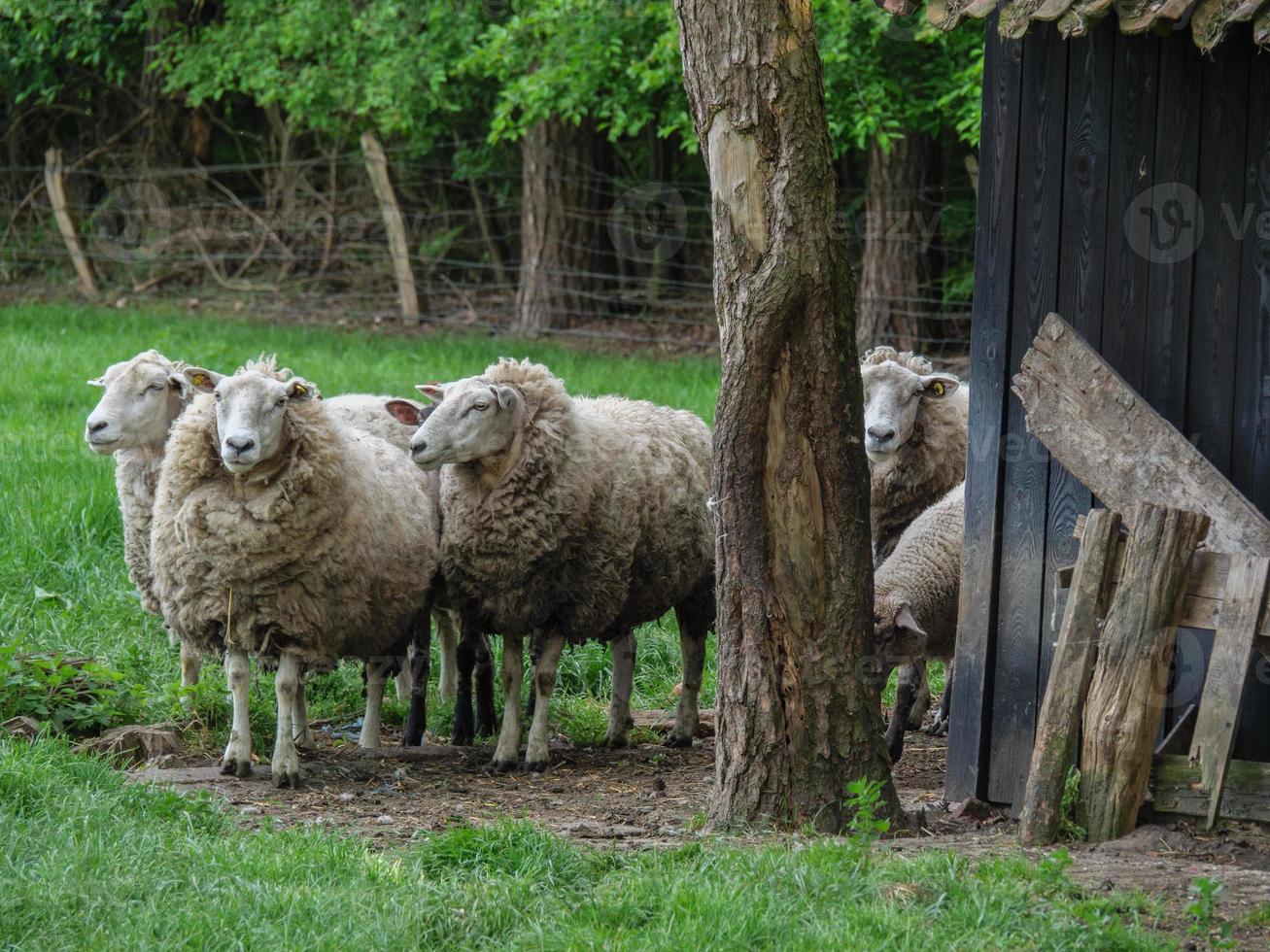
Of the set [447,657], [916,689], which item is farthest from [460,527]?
[916,689]

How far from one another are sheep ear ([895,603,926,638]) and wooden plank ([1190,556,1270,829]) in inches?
61.0

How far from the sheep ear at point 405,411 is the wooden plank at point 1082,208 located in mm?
3306

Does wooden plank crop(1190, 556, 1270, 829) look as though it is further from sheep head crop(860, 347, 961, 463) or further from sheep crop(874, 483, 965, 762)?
sheep head crop(860, 347, 961, 463)

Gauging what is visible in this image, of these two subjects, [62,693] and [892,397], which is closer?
[62,693]

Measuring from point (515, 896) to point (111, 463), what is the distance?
652 centimetres

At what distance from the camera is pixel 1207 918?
4066 millimetres

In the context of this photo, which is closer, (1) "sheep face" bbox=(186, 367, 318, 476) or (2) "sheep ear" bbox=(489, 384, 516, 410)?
(1) "sheep face" bbox=(186, 367, 318, 476)

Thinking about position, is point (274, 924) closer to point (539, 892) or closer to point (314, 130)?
point (539, 892)

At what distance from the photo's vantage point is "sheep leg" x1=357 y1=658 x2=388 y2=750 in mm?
7234

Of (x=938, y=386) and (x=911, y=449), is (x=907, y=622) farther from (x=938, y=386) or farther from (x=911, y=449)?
(x=938, y=386)

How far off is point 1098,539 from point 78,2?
16.8 metres

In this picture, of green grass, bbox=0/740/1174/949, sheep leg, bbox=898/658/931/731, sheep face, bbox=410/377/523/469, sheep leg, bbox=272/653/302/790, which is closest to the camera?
green grass, bbox=0/740/1174/949

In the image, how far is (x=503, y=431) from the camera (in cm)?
705

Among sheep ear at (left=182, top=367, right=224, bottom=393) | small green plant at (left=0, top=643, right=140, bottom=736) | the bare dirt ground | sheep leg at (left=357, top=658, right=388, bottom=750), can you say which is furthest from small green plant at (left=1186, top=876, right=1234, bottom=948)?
sheep ear at (left=182, top=367, right=224, bottom=393)
